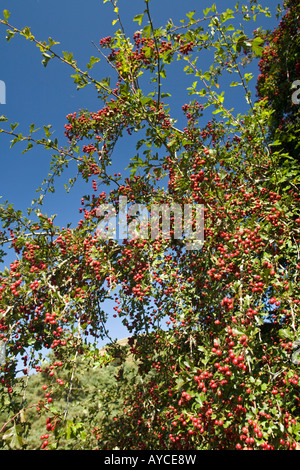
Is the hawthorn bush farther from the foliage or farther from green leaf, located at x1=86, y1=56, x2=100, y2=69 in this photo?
the foliage

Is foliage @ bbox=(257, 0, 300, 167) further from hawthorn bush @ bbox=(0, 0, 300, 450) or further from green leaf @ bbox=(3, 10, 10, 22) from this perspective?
green leaf @ bbox=(3, 10, 10, 22)

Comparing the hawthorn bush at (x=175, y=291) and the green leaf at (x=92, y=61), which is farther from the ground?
the green leaf at (x=92, y=61)

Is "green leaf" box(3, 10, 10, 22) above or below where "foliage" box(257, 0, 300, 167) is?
below

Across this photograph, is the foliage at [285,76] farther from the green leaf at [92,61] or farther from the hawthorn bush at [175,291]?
the green leaf at [92,61]

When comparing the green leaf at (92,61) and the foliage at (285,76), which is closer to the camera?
the green leaf at (92,61)

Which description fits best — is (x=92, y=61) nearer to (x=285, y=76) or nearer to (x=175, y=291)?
(x=175, y=291)

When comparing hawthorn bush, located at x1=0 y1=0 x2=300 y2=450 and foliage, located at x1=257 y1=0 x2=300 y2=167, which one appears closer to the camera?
hawthorn bush, located at x1=0 y1=0 x2=300 y2=450

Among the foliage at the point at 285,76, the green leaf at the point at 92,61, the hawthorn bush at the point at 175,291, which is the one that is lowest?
the hawthorn bush at the point at 175,291

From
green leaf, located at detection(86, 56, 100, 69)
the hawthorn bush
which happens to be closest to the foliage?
the hawthorn bush

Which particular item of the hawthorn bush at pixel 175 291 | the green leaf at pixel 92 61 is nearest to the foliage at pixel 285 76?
the hawthorn bush at pixel 175 291

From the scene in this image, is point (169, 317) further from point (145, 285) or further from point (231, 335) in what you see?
point (231, 335)

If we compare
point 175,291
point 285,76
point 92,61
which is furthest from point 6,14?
point 285,76

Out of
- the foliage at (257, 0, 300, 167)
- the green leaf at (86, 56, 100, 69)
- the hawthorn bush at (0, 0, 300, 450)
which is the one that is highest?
the foliage at (257, 0, 300, 167)
